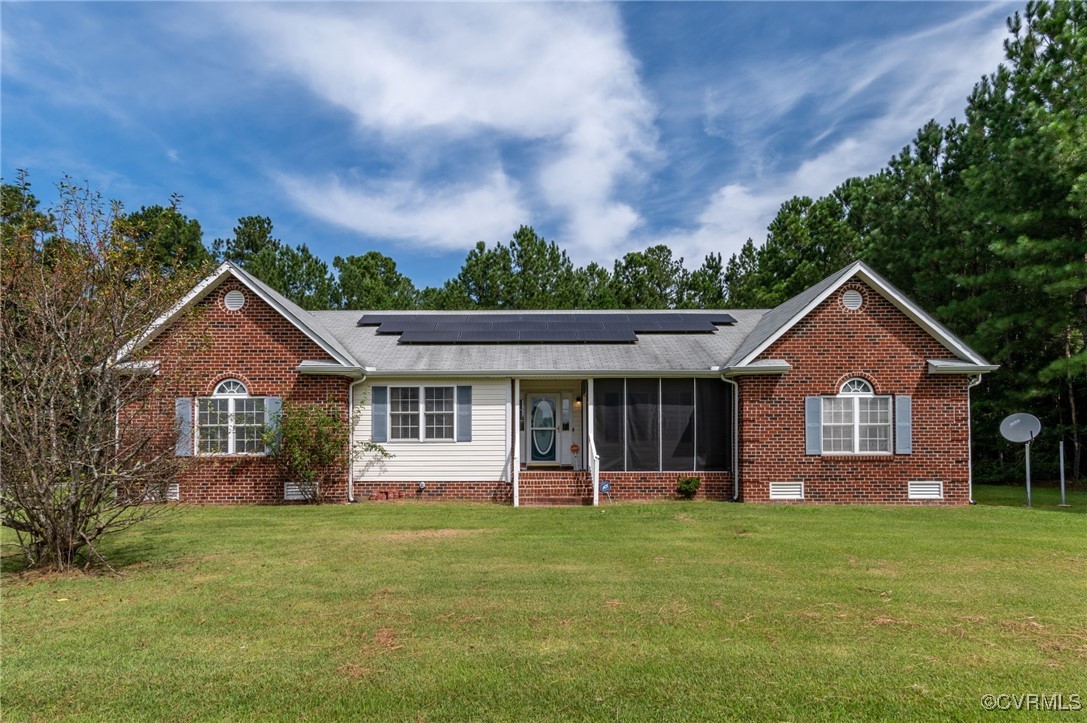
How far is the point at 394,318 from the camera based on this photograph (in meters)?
18.6

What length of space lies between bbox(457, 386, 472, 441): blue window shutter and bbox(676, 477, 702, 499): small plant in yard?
5.09 meters

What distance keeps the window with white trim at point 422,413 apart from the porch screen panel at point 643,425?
4.24 metres

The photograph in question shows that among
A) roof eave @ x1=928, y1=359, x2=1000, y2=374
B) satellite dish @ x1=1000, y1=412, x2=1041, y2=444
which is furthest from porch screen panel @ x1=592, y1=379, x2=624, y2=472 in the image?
satellite dish @ x1=1000, y1=412, x2=1041, y2=444

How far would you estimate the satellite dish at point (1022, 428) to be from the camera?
47.2 feet

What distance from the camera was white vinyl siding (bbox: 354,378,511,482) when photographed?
14.6 meters

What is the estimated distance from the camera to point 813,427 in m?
14.2

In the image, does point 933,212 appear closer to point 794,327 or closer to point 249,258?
point 794,327

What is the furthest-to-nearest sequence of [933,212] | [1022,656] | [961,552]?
[933,212] < [961,552] < [1022,656]

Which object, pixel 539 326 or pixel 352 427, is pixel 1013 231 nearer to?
pixel 539 326

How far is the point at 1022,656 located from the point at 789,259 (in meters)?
29.6

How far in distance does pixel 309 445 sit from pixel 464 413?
11.7 feet

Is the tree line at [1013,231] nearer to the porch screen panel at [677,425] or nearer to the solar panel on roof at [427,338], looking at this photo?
the porch screen panel at [677,425]

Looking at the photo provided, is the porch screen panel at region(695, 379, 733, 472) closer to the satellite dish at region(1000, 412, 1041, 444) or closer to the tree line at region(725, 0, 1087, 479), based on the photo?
the satellite dish at region(1000, 412, 1041, 444)

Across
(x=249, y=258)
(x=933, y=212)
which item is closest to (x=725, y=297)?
(x=933, y=212)
